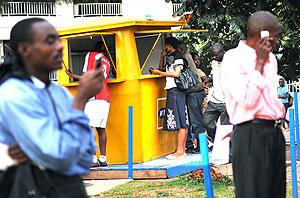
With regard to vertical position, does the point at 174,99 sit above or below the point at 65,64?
below

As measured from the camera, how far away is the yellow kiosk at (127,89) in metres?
11.1

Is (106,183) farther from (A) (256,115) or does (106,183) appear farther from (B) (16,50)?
(B) (16,50)

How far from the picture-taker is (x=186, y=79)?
1109 cm

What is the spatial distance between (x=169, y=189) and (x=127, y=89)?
74.2 inches

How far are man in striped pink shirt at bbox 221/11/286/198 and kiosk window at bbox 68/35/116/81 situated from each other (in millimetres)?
5939

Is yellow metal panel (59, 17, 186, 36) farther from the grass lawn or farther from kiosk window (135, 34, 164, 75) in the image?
the grass lawn

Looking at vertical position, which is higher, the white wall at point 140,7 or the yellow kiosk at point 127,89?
the white wall at point 140,7

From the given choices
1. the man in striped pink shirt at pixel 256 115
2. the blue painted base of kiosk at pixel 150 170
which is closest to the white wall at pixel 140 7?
the blue painted base of kiosk at pixel 150 170

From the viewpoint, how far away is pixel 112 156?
11.3 m

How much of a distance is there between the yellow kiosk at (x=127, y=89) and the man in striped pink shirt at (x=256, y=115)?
18.1 ft

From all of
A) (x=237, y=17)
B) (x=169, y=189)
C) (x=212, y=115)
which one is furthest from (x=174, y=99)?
(x=237, y=17)

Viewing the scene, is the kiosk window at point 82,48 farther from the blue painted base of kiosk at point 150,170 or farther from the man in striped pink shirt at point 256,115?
the man in striped pink shirt at point 256,115

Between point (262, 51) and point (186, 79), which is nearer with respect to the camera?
point (262, 51)

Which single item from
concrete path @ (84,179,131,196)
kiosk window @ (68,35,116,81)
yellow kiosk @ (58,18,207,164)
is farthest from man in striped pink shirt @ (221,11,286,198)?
kiosk window @ (68,35,116,81)
